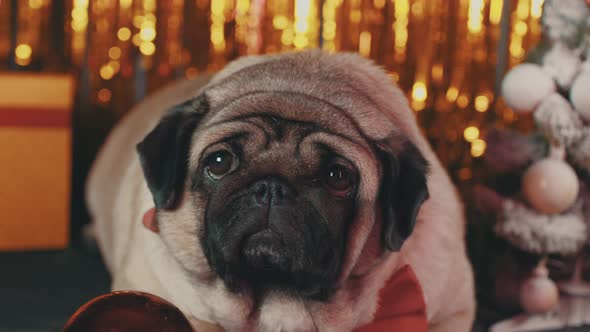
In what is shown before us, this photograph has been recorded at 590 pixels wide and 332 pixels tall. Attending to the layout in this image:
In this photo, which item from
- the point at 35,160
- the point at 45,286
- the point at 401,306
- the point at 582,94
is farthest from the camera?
the point at 35,160

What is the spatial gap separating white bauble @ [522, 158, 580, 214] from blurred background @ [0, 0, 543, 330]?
1.04m

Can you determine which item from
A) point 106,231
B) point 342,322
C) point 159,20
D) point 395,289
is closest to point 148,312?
point 342,322

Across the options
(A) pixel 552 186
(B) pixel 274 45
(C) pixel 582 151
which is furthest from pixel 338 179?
(B) pixel 274 45

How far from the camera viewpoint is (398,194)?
1.78 meters

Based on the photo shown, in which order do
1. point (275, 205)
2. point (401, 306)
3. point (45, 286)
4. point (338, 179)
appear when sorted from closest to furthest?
point (275, 205) → point (338, 179) → point (401, 306) → point (45, 286)

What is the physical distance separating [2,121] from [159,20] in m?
0.97

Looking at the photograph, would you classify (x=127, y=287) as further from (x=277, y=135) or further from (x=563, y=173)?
(x=563, y=173)

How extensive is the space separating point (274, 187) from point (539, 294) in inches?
49.0

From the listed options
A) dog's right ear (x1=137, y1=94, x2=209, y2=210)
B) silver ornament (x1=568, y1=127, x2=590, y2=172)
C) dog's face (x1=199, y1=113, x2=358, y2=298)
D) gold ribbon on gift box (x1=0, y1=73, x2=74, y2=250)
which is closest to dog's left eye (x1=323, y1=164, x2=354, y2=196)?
dog's face (x1=199, y1=113, x2=358, y2=298)

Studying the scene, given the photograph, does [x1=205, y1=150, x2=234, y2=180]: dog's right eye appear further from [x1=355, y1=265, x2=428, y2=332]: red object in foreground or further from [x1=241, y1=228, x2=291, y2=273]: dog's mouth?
[x1=355, y1=265, x2=428, y2=332]: red object in foreground

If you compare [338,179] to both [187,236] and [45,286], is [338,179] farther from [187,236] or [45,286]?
[45,286]

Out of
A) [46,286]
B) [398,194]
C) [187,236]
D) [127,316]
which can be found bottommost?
[46,286]

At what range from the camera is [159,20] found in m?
3.68

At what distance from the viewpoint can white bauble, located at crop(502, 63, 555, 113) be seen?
2449 mm
